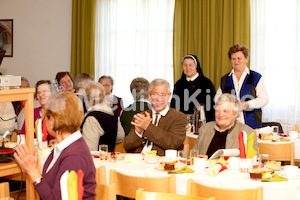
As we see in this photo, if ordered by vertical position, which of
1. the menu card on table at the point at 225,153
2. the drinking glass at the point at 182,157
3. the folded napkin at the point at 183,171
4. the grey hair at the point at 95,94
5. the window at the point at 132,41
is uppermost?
the window at the point at 132,41

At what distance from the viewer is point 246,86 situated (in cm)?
509

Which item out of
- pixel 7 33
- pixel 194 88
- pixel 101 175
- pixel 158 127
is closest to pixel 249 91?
pixel 194 88

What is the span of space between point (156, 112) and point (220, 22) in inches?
129

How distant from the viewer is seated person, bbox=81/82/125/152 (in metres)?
3.92

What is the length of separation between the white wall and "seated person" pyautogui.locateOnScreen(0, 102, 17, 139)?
11.9 ft

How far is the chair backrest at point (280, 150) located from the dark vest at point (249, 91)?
3.13 ft

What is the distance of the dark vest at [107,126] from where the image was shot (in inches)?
155

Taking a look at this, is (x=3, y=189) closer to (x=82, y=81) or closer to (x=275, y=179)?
(x=275, y=179)

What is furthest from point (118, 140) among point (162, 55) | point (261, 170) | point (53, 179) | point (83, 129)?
point (162, 55)

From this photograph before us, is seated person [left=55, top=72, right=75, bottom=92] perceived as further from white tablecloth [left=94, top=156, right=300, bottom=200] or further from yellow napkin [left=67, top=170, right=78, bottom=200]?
yellow napkin [left=67, top=170, right=78, bottom=200]

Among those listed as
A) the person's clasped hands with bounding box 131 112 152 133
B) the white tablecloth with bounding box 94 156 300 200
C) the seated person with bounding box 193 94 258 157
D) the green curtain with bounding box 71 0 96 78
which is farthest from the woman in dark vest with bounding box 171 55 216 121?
the green curtain with bounding box 71 0 96 78

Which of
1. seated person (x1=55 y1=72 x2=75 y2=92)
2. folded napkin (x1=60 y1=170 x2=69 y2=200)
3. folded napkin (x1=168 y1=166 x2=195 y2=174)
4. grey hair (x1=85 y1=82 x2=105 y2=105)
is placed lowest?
folded napkin (x1=168 y1=166 x2=195 y2=174)

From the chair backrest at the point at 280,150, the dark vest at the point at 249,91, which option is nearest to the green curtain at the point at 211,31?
the dark vest at the point at 249,91

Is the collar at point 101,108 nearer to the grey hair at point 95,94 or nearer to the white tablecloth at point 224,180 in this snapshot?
the grey hair at point 95,94
